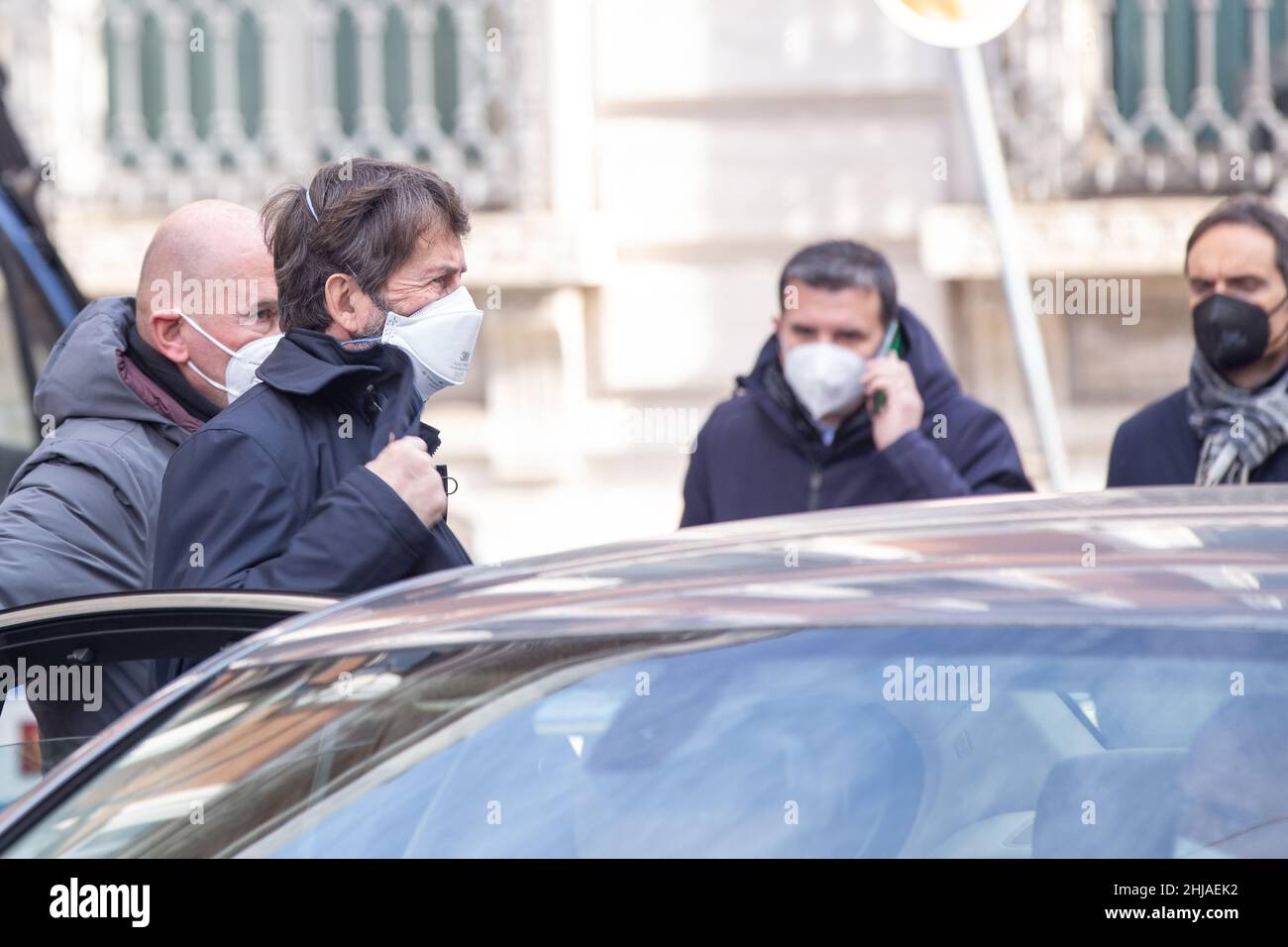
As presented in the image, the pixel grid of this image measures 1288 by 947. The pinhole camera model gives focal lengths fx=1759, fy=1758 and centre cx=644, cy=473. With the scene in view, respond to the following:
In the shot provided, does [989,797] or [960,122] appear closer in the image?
[989,797]

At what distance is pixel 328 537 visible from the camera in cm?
241

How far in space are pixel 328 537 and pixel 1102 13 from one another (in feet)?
16.9

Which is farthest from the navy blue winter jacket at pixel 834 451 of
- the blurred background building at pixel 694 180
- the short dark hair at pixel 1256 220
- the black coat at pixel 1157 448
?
the blurred background building at pixel 694 180

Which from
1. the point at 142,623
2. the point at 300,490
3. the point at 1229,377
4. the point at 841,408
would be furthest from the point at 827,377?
the point at 142,623

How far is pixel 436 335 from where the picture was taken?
2.63 m

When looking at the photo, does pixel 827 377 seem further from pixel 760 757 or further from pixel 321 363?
pixel 760 757

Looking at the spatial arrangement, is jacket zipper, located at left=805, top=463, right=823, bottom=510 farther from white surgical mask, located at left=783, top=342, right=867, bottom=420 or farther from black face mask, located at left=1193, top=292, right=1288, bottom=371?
black face mask, located at left=1193, top=292, right=1288, bottom=371

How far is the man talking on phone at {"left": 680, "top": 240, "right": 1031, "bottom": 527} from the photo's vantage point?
12.7ft

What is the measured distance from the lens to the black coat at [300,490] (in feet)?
7.93

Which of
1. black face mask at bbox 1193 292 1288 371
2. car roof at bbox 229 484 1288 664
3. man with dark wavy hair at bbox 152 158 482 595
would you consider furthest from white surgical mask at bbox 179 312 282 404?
black face mask at bbox 1193 292 1288 371
